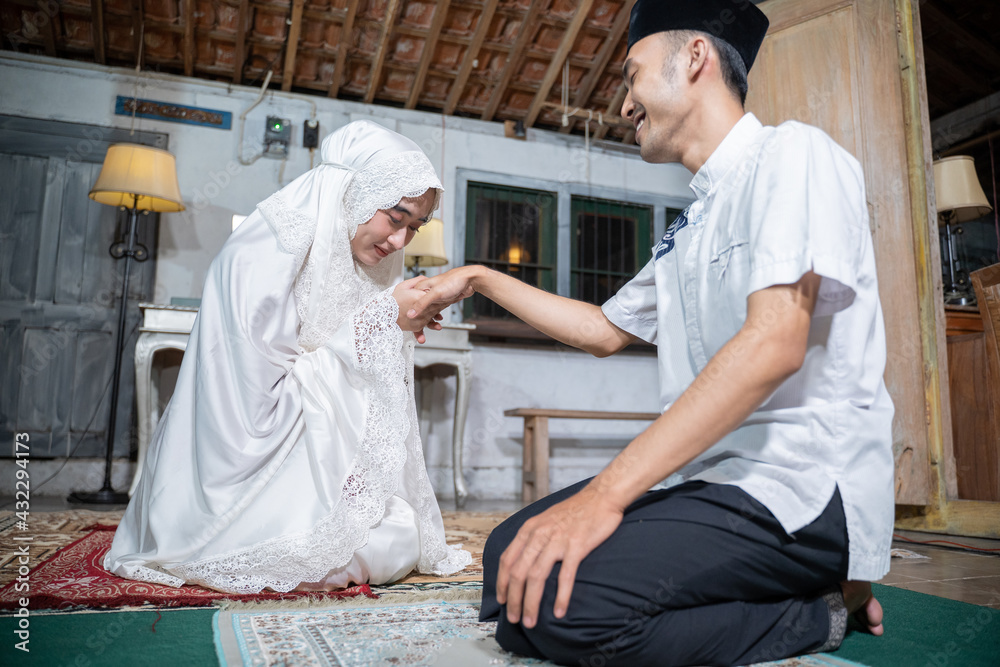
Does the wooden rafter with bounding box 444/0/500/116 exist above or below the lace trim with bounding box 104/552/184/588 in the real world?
above

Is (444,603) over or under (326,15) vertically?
under

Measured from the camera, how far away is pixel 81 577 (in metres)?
1.71

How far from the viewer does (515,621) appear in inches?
39.4

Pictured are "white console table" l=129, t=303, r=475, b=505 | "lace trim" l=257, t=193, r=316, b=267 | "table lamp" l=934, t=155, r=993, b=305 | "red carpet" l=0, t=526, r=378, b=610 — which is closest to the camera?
"red carpet" l=0, t=526, r=378, b=610

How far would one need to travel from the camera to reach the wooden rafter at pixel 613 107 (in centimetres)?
554

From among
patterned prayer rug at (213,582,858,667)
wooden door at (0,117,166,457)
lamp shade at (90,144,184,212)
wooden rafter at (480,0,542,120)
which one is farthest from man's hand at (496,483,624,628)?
wooden rafter at (480,0,542,120)

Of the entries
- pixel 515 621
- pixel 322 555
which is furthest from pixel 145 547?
pixel 515 621

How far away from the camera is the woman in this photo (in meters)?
1.68

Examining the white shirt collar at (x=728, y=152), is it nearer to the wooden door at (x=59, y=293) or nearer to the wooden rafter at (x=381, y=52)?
the wooden rafter at (x=381, y=52)

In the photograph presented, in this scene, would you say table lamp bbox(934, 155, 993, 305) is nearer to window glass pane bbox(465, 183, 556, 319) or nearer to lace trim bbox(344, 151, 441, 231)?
window glass pane bbox(465, 183, 556, 319)

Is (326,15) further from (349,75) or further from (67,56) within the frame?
(67,56)

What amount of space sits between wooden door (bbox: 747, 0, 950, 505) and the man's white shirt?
2295 mm

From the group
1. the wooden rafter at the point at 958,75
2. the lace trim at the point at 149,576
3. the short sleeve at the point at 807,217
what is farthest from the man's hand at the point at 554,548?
the wooden rafter at the point at 958,75

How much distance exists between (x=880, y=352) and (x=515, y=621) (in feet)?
2.44
